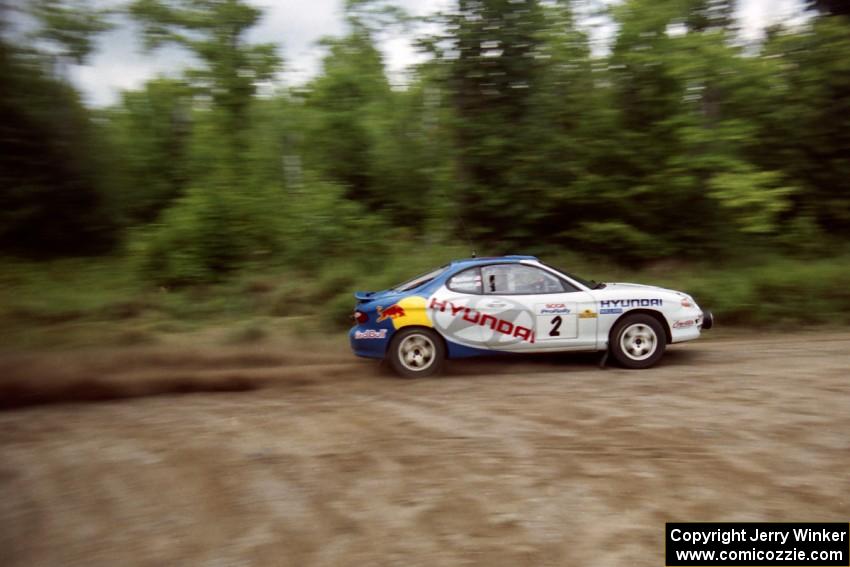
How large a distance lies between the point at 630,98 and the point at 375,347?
964cm

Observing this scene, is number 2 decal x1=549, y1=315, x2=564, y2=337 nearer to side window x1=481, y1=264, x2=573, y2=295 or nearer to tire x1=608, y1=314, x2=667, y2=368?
side window x1=481, y1=264, x2=573, y2=295

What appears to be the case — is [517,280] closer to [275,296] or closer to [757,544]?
[757,544]

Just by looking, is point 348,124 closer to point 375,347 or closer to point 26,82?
point 26,82

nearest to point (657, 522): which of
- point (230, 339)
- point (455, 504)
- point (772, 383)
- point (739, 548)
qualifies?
point (739, 548)

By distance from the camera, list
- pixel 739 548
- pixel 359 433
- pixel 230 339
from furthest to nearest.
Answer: pixel 230 339
pixel 359 433
pixel 739 548

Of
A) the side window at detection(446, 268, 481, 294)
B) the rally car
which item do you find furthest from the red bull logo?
the side window at detection(446, 268, 481, 294)

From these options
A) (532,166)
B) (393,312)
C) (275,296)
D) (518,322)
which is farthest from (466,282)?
(532,166)

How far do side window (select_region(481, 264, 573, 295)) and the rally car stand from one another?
0.01 meters

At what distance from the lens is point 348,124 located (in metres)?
17.8

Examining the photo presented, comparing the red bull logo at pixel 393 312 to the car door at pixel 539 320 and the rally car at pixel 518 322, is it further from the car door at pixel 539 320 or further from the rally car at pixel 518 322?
the car door at pixel 539 320

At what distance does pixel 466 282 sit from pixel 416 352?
3.68 ft

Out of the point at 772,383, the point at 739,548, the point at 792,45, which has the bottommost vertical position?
the point at 739,548

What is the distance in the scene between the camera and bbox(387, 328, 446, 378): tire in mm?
8375

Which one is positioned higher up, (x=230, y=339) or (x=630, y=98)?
(x=630, y=98)
